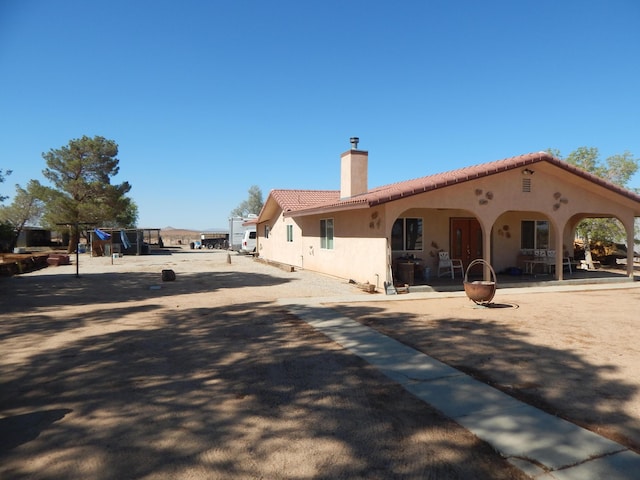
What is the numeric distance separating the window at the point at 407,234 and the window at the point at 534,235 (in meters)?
4.75

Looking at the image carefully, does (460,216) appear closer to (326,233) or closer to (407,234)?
(407,234)

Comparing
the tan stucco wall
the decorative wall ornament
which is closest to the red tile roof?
the tan stucco wall

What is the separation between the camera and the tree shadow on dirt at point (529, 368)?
3.96m

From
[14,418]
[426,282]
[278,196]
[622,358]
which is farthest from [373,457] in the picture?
[278,196]

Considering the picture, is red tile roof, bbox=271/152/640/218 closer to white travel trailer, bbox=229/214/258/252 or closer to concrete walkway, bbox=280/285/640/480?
concrete walkway, bbox=280/285/640/480

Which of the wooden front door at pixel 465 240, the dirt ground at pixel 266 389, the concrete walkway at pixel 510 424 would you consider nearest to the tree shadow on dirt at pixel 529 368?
the dirt ground at pixel 266 389

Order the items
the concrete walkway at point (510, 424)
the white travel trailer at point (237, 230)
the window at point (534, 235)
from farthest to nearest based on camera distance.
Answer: the white travel trailer at point (237, 230) → the window at point (534, 235) → the concrete walkway at point (510, 424)

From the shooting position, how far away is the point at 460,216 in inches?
603

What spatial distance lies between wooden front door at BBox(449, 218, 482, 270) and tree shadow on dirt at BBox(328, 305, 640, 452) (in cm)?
740

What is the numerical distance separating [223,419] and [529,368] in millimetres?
3800

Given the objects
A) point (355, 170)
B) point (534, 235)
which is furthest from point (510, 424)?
point (534, 235)

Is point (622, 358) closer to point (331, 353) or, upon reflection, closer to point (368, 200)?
point (331, 353)

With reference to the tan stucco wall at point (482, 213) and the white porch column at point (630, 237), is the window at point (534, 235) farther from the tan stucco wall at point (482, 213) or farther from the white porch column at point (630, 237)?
the white porch column at point (630, 237)

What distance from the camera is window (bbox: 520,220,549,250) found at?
16.4 metres
